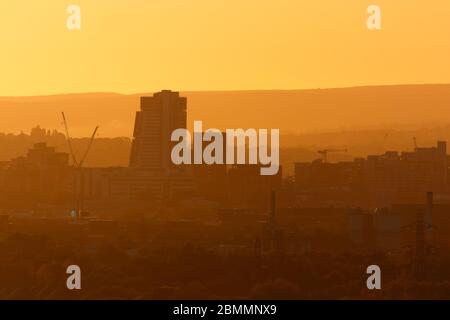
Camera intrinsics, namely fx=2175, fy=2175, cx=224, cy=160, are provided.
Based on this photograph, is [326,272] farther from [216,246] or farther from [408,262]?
[216,246]

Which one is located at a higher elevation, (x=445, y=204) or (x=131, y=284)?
(x=445, y=204)

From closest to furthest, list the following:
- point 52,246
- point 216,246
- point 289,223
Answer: point 52,246 < point 216,246 < point 289,223

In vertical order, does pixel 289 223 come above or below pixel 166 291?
above

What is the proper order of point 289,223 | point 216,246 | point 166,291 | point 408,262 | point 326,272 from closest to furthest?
point 166,291 → point 326,272 → point 408,262 → point 216,246 → point 289,223

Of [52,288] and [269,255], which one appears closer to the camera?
[52,288]
